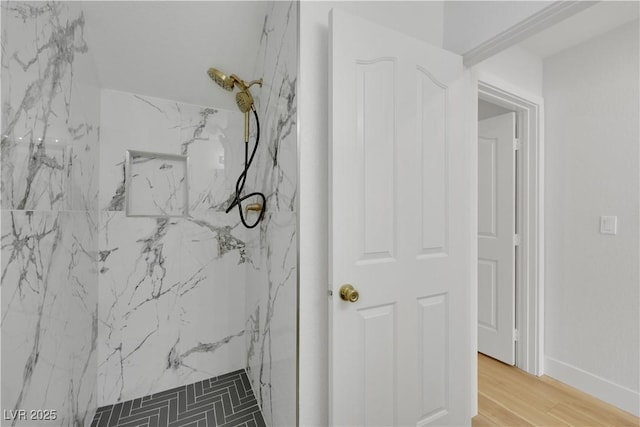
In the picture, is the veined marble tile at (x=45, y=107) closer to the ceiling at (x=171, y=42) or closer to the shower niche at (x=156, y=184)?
the ceiling at (x=171, y=42)

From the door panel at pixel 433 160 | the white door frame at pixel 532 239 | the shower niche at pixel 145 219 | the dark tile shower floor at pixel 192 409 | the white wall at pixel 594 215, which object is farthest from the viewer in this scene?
the white door frame at pixel 532 239

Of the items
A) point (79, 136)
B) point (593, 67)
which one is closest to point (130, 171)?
point (79, 136)

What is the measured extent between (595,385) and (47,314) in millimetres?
3048

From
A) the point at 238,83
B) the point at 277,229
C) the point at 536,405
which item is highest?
the point at 238,83

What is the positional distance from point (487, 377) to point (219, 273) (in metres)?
2.12

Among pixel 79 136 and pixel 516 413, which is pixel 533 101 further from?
pixel 79 136

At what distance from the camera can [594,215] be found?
77.7 inches

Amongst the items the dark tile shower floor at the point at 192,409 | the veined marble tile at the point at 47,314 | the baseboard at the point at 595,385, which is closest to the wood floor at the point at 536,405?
the baseboard at the point at 595,385

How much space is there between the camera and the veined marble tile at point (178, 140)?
1718 mm

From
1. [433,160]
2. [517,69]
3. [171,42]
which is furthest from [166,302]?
[517,69]

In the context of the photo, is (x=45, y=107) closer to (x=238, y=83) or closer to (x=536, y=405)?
(x=238, y=83)

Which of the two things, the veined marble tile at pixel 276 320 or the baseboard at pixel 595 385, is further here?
the baseboard at pixel 595 385

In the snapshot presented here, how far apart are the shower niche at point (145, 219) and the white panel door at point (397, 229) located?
224mm

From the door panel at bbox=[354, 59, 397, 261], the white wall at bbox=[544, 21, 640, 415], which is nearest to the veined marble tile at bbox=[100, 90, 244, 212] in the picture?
the door panel at bbox=[354, 59, 397, 261]
